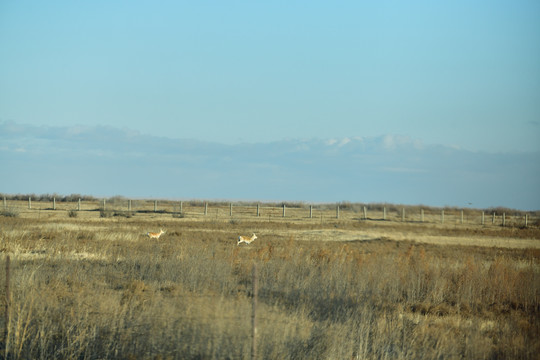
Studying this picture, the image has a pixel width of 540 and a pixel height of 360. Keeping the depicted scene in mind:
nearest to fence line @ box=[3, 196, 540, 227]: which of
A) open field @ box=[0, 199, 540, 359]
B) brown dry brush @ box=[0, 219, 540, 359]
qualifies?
open field @ box=[0, 199, 540, 359]

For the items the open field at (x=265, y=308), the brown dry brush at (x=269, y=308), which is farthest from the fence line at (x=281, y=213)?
the brown dry brush at (x=269, y=308)

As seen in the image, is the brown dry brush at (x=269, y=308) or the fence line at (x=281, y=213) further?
the fence line at (x=281, y=213)

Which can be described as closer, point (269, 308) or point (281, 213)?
point (269, 308)

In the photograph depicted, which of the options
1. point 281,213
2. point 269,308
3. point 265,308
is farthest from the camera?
point 281,213

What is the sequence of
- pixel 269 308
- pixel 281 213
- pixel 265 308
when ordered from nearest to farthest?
pixel 265 308 → pixel 269 308 → pixel 281 213

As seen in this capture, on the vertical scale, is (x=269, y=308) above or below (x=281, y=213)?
below

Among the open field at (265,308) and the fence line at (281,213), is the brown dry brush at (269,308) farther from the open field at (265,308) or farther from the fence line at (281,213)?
the fence line at (281,213)

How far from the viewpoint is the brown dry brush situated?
8.98 meters

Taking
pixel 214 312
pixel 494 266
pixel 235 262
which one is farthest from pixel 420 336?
pixel 494 266

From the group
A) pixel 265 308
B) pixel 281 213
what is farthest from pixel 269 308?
pixel 281 213

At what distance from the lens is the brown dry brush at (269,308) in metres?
8.98

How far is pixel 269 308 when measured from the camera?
34.6 ft

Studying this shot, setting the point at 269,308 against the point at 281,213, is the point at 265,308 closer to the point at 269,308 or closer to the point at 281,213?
the point at 269,308

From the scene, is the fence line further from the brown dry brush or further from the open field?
the brown dry brush
